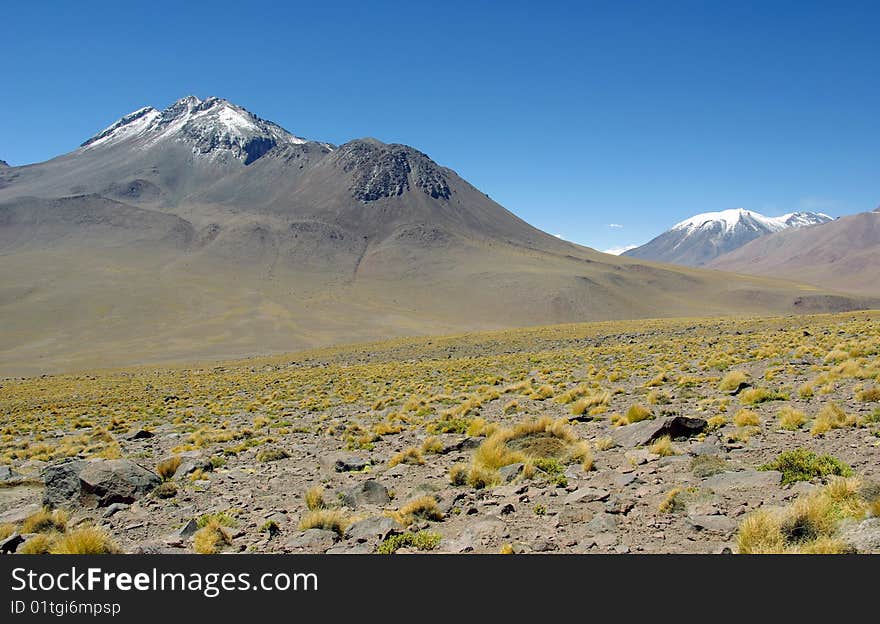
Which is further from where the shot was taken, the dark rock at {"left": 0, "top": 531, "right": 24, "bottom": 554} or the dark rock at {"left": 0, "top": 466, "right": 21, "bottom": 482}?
the dark rock at {"left": 0, "top": 466, "right": 21, "bottom": 482}

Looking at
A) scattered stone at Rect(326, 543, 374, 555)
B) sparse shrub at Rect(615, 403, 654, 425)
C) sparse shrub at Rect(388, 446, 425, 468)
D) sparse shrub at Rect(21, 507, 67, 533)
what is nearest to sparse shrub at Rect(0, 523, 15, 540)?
sparse shrub at Rect(21, 507, 67, 533)

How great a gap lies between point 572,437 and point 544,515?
3.92m

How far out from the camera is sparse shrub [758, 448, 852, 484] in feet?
22.9

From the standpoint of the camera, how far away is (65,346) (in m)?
84.9

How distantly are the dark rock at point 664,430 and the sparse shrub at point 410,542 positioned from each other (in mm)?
4980

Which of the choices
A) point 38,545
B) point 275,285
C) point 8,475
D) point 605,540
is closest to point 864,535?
point 605,540

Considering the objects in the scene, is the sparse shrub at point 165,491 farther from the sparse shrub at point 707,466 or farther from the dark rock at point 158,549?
the sparse shrub at point 707,466

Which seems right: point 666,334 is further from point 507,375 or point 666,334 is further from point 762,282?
point 762,282

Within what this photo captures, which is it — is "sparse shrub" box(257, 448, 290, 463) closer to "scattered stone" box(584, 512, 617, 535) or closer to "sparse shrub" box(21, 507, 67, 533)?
"sparse shrub" box(21, 507, 67, 533)

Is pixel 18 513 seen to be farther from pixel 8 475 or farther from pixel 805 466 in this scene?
pixel 805 466

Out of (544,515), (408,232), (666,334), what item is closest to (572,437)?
(544,515)

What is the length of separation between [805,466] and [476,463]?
484 centimetres

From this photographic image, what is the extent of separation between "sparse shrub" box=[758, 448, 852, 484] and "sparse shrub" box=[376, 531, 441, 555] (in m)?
4.48

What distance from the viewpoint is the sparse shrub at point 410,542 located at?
20.9ft
